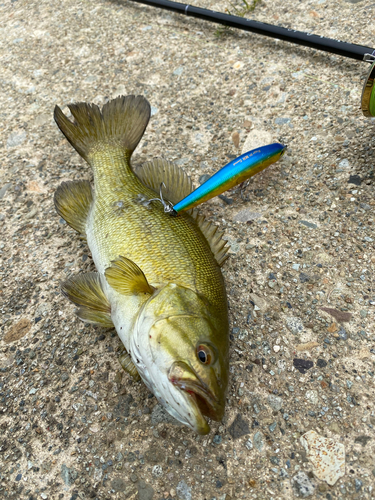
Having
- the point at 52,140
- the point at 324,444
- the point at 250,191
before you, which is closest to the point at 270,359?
the point at 324,444

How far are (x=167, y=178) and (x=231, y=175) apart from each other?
0.40 meters

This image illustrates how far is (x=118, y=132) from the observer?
2.42 meters

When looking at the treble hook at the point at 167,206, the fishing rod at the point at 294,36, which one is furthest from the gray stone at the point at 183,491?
the fishing rod at the point at 294,36

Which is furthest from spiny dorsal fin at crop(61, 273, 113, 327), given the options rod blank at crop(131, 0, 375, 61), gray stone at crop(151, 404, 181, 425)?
rod blank at crop(131, 0, 375, 61)

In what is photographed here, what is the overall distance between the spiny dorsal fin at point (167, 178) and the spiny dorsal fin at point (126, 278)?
1.89 ft

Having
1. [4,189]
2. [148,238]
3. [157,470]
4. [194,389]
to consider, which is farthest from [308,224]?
[4,189]

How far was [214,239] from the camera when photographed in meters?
1.95

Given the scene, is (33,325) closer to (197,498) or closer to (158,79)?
(197,498)

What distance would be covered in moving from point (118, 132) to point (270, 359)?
170 centimetres

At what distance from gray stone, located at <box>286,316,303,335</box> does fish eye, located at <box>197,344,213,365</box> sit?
2.16 ft

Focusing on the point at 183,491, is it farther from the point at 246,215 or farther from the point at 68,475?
the point at 246,215

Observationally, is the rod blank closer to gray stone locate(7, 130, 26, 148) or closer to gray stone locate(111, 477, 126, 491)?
gray stone locate(7, 130, 26, 148)

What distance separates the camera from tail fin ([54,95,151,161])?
2391 mm

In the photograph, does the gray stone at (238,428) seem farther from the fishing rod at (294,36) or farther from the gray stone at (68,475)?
the fishing rod at (294,36)
